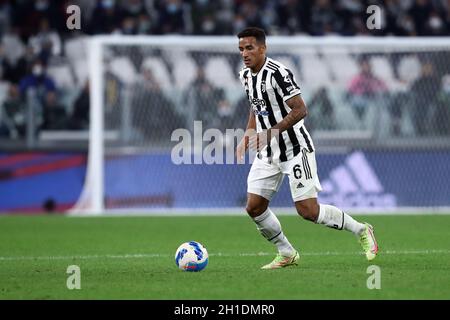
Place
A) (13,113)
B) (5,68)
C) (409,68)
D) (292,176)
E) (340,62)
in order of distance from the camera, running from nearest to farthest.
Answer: (292,176) < (13,113) < (409,68) < (340,62) < (5,68)

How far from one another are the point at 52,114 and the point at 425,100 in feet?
24.5

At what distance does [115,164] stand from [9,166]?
209cm

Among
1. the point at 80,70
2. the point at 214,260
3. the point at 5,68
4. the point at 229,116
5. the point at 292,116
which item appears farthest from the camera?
the point at 80,70

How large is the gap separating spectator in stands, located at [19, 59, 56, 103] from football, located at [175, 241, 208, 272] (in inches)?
433

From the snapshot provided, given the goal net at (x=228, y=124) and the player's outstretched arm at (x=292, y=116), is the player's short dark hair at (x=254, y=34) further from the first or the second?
the goal net at (x=228, y=124)

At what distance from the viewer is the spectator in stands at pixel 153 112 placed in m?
19.0

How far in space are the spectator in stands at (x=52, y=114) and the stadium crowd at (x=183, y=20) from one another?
1658 millimetres

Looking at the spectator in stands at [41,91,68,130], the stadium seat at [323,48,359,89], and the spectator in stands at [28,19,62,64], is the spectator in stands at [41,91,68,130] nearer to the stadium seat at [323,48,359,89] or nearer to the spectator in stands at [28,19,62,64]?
the spectator in stands at [28,19,62,64]

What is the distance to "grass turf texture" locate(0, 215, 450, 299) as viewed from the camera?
26.4ft

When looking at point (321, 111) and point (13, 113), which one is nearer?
point (321, 111)

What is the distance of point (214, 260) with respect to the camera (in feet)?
35.1

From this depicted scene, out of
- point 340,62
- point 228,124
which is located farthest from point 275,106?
point 340,62

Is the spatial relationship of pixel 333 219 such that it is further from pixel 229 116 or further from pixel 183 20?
pixel 183 20

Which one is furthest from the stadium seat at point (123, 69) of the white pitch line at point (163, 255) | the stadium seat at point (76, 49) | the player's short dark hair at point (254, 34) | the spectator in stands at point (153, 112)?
the player's short dark hair at point (254, 34)
